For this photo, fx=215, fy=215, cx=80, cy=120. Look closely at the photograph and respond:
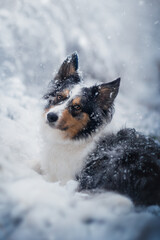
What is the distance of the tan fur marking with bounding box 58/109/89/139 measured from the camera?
2572mm

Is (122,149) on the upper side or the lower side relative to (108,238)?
upper

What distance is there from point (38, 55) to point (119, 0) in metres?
2.66

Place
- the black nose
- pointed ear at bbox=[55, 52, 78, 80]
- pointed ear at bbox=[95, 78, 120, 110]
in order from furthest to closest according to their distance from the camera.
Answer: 1. pointed ear at bbox=[55, 52, 78, 80]
2. pointed ear at bbox=[95, 78, 120, 110]
3. the black nose

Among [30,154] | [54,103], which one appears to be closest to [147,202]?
[54,103]

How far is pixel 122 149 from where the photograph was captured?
224 cm

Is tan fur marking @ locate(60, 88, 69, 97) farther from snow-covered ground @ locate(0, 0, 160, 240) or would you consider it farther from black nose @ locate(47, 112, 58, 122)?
snow-covered ground @ locate(0, 0, 160, 240)

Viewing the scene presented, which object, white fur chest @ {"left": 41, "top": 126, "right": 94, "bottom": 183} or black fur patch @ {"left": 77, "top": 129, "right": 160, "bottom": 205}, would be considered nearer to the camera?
black fur patch @ {"left": 77, "top": 129, "right": 160, "bottom": 205}

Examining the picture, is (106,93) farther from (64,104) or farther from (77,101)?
(64,104)

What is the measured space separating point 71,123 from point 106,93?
23.7 inches

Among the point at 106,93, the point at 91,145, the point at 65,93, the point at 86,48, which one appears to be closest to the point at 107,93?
the point at 106,93

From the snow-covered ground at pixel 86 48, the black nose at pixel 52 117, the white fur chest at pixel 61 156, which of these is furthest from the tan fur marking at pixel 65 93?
the snow-covered ground at pixel 86 48

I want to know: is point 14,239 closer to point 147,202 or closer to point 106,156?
point 147,202

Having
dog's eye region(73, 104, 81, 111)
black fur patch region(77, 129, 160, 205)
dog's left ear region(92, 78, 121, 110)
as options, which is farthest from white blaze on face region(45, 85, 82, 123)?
black fur patch region(77, 129, 160, 205)

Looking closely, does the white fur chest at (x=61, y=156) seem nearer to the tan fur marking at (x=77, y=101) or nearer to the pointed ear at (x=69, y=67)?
the tan fur marking at (x=77, y=101)
